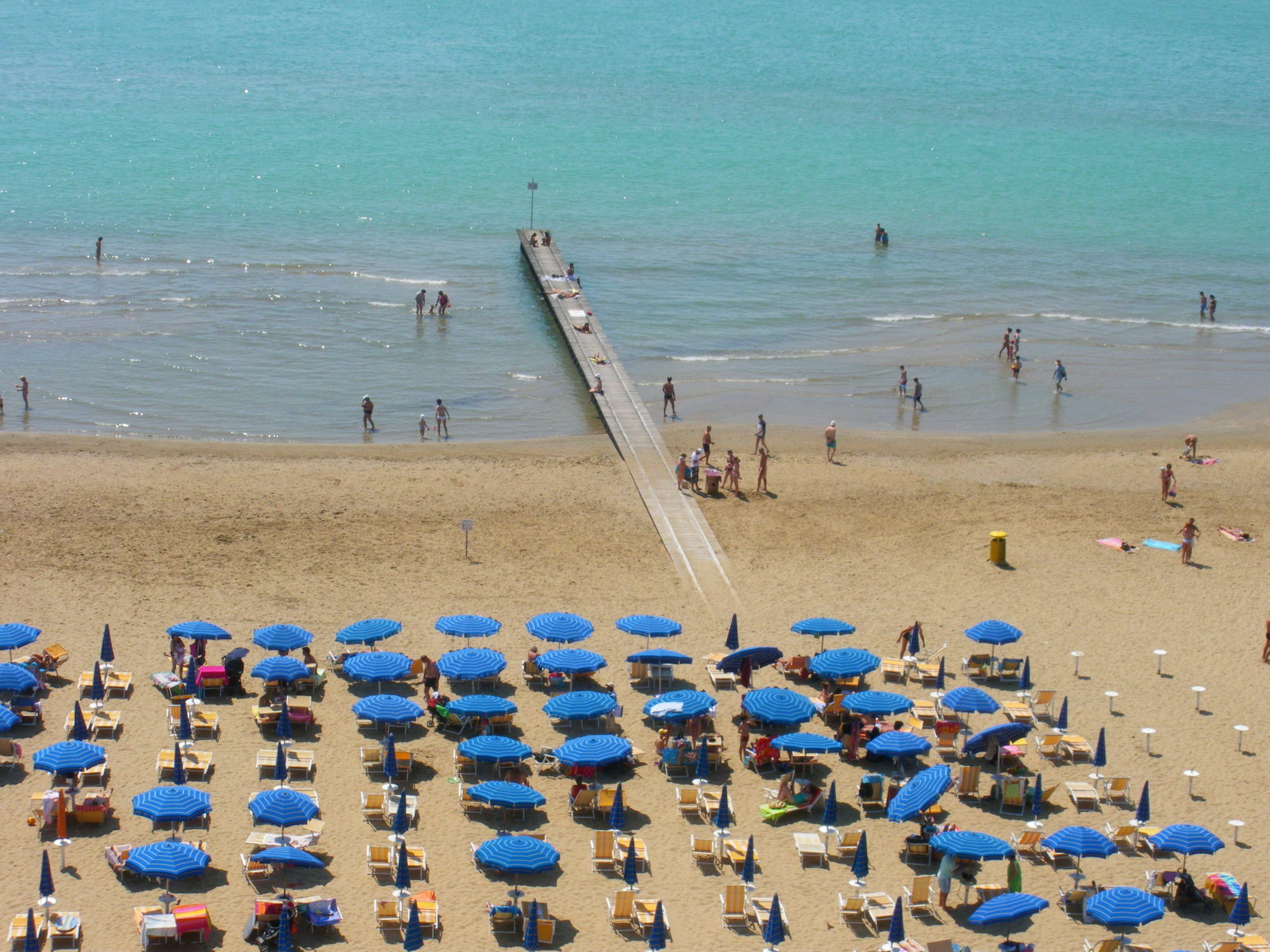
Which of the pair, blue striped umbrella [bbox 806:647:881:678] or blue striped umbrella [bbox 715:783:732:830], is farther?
blue striped umbrella [bbox 806:647:881:678]

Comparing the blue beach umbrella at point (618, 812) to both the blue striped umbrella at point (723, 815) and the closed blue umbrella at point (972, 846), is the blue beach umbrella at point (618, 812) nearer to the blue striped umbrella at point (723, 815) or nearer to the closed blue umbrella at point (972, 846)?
the blue striped umbrella at point (723, 815)

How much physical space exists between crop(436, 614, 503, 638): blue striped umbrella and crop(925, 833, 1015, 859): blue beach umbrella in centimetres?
803

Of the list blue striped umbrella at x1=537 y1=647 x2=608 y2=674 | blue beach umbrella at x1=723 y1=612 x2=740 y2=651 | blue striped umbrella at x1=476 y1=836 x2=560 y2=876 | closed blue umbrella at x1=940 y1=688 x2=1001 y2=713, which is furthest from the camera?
blue beach umbrella at x1=723 y1=612 x2=740 y2=651

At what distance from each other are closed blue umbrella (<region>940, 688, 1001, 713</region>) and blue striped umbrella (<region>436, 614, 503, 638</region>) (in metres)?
6.89

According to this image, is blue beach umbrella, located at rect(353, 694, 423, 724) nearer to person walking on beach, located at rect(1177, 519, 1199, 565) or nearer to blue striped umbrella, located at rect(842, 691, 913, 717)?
blue striped umbrella, located at rect(842, 691, 913, 717)

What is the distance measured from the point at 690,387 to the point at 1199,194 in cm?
4168

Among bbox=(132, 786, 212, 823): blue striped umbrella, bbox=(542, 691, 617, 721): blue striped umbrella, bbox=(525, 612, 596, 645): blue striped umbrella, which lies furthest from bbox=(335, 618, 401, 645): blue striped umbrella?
bbox=(132, 786, 212, 823): blue striped umbrella

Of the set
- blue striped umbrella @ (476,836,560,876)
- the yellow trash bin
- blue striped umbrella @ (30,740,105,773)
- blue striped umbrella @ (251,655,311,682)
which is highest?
the yellow trash bin

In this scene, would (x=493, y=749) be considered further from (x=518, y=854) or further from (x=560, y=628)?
(x=560, y=628)

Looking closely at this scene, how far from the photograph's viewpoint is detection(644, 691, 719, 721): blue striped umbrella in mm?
19906

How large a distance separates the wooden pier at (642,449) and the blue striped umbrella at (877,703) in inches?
184

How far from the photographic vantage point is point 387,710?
64.7 ft

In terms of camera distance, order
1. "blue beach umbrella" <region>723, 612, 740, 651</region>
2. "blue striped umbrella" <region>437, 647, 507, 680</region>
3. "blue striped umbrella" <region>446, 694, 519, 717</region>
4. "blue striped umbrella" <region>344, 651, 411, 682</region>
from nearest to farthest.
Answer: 1. "blue striped umbrella" <region>446, 694, 519, 717</region>
2. "blue striped umbrella" <region>344, 651, 411, 682</region>
3. "blue striped umbrella" <region>437, 647, 507, 680</region>
4. "blue beach umbrella" <region>723, 612, 740, 651</region>

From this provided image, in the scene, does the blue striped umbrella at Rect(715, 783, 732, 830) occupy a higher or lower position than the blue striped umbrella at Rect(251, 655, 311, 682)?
lower
